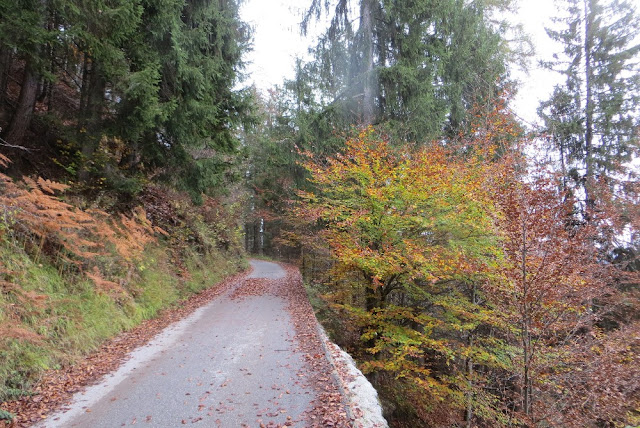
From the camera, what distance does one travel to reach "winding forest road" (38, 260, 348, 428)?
3605 mm

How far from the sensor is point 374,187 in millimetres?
7941

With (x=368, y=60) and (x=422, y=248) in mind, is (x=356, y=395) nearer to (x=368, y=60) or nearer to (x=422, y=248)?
(x=422, y=248)

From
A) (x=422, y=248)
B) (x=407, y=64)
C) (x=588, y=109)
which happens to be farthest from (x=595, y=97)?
(x=422, y=248)

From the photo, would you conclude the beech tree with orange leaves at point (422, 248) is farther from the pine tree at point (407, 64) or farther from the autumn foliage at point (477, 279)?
the pine tree at point (407, 64)

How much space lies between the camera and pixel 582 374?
5867mm

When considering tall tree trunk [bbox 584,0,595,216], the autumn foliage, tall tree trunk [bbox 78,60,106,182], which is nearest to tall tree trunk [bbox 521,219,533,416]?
the autumn foliage

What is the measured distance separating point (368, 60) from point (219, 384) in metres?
10.8

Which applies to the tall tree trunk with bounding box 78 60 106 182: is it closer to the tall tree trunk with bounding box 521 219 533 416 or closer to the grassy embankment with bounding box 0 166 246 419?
the grassy embankment with bounding box 0 166 246 419

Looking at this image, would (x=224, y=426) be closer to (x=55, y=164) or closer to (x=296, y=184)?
(x=55, y=164)

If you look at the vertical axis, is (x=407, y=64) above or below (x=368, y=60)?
below

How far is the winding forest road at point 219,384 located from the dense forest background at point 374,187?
3.05 ft

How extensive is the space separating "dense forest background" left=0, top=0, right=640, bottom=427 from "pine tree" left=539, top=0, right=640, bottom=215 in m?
0.08

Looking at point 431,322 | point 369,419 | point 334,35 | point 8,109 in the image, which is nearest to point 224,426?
point 369,419

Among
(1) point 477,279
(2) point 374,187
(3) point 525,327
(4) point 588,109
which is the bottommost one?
(3) point 525,327
